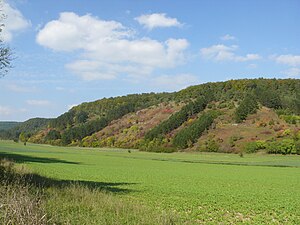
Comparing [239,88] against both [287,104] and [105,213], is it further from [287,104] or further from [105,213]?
[105,213]

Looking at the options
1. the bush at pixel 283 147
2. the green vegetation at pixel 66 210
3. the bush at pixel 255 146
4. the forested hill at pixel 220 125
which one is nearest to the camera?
the green vegetation at pixel 66 210

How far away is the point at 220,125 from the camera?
461ft

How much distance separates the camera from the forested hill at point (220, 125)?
121188 millimetres

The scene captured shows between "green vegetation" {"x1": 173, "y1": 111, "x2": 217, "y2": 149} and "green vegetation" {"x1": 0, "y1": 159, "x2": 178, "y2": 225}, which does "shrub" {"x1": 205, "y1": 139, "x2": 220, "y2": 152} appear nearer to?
"green vegetation" {"x1": 173, "y1": 111, "x2": 217, "y2": 149}

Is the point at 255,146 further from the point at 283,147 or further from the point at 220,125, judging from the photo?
the point at 220,125

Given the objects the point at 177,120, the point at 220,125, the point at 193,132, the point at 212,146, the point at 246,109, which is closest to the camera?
the point at 212,146

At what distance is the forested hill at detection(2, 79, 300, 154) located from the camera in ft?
398

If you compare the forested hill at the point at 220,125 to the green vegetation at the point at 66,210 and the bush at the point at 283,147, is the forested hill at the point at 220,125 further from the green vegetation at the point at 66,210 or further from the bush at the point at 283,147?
the green vegetation at the point at 66,210

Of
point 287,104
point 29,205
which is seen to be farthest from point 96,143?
point 29,205

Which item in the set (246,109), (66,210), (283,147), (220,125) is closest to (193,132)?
(220,125)

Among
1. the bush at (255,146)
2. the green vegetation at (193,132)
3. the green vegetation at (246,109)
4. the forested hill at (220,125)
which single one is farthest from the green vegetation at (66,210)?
the green vegetation at (246,109)

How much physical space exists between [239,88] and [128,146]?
2538 inches

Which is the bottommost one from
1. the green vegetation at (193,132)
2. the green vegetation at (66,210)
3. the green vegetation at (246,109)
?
the green vegetation at (66,210)

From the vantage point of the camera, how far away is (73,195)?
16281mm
